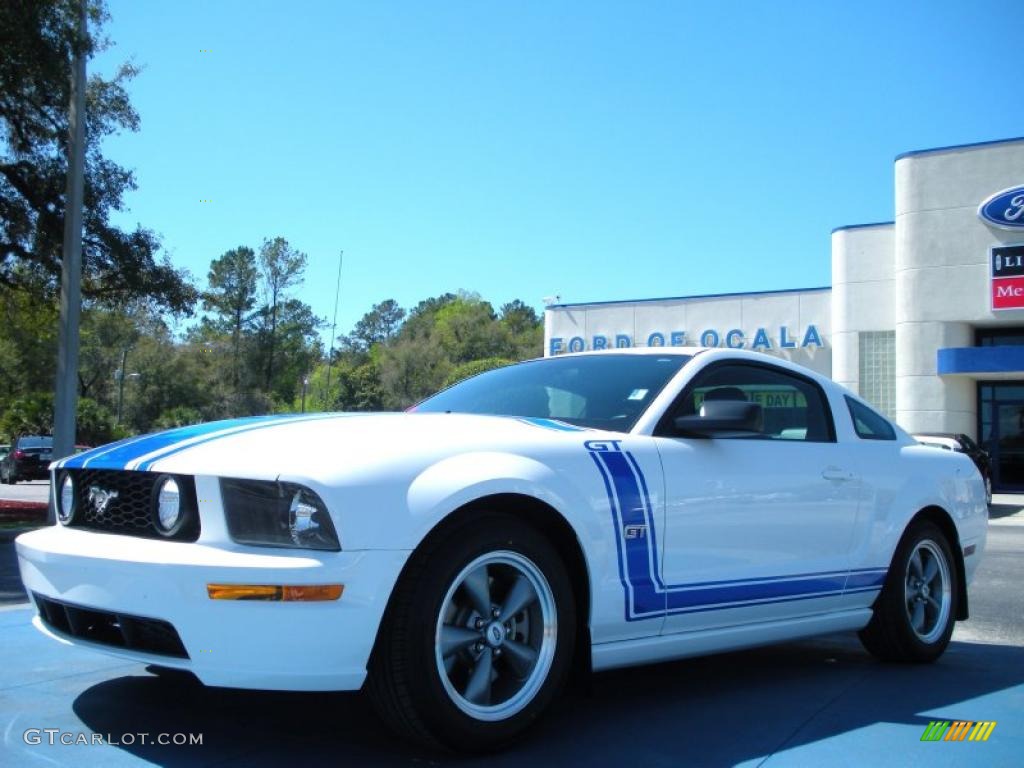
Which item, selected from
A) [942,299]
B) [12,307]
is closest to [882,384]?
[942,299]

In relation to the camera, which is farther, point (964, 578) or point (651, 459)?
point (964, 578)

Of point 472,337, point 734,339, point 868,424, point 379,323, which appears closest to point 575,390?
point 868,424

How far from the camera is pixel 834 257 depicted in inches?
1093

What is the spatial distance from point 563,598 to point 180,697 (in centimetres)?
171

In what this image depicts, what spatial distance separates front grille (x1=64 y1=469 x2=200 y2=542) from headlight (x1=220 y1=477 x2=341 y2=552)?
0.16 m

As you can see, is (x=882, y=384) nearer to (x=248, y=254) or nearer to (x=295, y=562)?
(x=295, y=562)

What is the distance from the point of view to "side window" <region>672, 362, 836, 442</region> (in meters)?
4.80

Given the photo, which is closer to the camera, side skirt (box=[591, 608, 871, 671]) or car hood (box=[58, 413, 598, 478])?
car hood (box=[58, 413, 598, 478])

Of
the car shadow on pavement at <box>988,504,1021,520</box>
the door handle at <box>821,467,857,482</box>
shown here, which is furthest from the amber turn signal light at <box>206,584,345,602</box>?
the car shadow on pavement at <box>988,504,1021,520</box>

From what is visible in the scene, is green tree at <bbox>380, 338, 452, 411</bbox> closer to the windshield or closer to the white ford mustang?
the windshield

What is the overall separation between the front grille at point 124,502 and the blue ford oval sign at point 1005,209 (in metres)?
25.0

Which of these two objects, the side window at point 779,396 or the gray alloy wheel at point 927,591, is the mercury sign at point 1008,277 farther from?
the side window at point 779,396

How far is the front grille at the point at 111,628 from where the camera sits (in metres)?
3.26

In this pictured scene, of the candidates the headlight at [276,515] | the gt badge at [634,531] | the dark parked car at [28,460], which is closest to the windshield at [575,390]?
the gt badge at [634,531]
